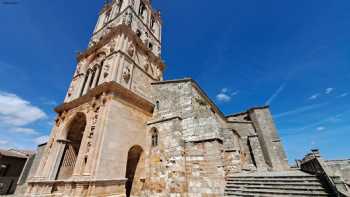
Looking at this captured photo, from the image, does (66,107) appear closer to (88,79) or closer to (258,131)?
(88,79)

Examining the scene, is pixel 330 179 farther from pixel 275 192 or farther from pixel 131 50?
pixel 131 50

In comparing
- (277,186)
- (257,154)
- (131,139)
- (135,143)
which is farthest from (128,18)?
(257,154)

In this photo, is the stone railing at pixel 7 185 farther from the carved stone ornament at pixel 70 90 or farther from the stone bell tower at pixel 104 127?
the carved stone ornament at pixel 70 90

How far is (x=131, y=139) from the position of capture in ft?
32.2

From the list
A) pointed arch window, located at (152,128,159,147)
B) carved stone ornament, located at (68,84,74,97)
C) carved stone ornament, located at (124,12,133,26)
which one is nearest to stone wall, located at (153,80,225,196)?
pointed arch window, located at (152,128,159,147)

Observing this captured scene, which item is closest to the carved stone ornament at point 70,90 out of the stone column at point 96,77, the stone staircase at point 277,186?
the stone column at point 96,77

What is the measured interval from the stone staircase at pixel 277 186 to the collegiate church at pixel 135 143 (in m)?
0.05

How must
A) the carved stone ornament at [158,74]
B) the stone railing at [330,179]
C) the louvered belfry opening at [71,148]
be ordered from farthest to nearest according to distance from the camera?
the carved stone ornament at [158,74], the louvered belfry opening at [71,148], the stone railing at [330,179]

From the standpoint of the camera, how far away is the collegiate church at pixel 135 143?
7828mm

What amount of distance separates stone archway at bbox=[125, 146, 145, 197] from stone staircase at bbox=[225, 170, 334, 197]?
5.55 m

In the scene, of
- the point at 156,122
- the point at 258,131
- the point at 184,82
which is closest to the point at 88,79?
the point at 156,122

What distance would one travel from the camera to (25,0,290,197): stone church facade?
803cm

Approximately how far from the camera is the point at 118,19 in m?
17.0

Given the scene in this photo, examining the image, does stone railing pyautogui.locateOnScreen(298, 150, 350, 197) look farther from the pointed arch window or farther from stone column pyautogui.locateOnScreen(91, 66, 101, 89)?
stone column pyautogui.locateOnScreen(91, 66, 101, 89)
